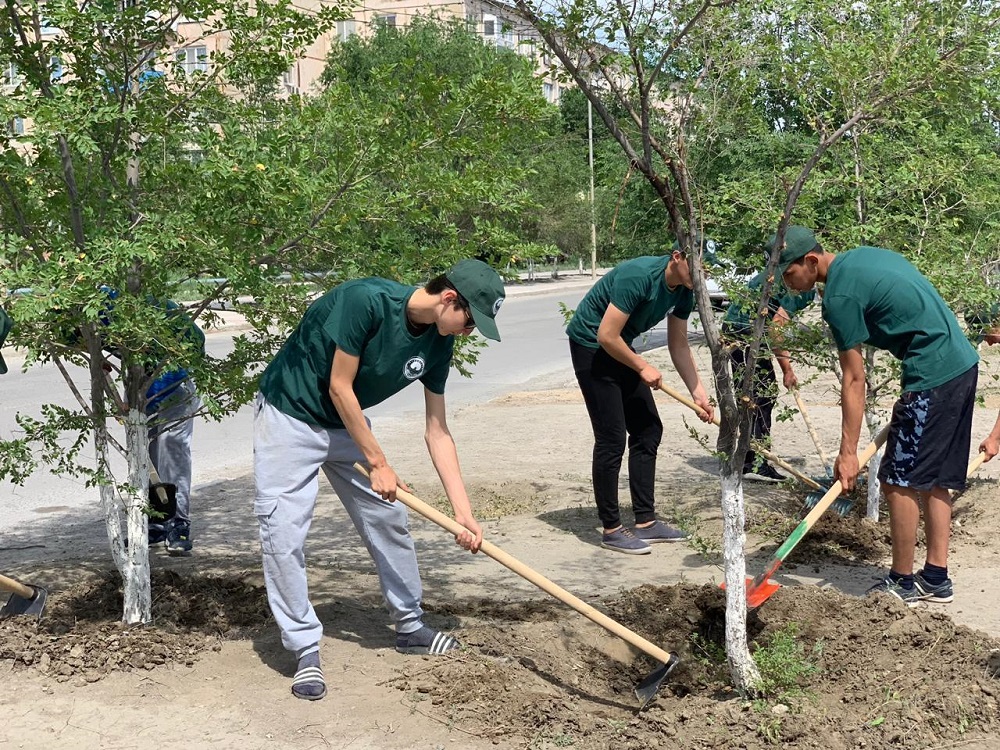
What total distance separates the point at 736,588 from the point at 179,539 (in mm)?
3118

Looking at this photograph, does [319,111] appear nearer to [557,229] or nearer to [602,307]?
[602,307]

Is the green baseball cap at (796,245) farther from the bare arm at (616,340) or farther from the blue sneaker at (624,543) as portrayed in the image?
the blue sneaker at (624,543)

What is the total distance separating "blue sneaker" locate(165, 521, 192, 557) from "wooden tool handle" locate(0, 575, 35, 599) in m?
1.09

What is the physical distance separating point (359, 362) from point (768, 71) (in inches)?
80.5

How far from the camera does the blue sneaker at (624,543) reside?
6090 mm

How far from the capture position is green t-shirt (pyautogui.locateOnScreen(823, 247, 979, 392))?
15.2ft

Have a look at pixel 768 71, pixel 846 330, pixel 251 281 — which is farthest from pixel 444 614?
pixel 768 71

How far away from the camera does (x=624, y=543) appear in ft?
20.1

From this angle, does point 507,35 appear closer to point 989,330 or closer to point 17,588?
point 17,588

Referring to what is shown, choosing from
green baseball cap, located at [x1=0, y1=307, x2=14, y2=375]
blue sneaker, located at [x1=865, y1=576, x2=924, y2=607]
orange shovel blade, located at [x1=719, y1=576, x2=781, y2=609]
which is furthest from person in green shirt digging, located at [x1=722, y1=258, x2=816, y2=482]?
green baseball cap, located at [x1=0, y1=307, x2=14, y2=375]

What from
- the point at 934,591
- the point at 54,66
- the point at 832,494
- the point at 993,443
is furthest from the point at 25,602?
the point at 993,443

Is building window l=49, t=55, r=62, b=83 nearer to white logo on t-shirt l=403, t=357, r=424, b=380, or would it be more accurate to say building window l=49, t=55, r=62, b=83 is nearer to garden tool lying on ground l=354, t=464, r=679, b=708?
white logo on t-shirt l=403, t=357, r=424, b=380

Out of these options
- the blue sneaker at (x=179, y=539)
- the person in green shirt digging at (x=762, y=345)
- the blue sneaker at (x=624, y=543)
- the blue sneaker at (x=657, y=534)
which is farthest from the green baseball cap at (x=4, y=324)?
the blue sneaker at (x=657, y=534)

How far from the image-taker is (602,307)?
620cm
